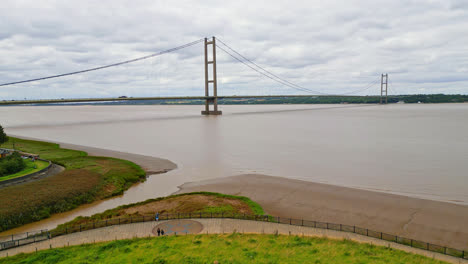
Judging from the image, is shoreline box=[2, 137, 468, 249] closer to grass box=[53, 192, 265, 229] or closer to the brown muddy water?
grass box=[53, 192, 265, 229]

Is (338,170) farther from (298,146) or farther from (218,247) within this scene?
(218,247)

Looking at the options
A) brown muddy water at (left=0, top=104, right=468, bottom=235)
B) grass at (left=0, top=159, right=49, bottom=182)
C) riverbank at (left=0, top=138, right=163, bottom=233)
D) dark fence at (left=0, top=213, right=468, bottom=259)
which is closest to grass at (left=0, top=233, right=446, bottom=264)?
dark fence at (left=0, top=213, right=468, bottom=259)

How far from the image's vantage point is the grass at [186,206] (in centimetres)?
1625

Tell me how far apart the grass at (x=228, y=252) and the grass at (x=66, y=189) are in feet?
19.3

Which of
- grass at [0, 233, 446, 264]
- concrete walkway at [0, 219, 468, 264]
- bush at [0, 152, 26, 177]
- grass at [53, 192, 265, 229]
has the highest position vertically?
bush at [0, 152, 26, 177]

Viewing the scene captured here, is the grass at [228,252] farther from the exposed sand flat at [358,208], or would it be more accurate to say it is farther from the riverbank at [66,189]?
the riverbank at [66,189]

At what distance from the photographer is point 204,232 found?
13.5m

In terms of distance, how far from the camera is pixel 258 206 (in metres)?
17.8

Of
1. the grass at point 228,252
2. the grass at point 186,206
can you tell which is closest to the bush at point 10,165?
the grass at point 186,206

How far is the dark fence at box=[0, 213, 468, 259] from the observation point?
1202cm

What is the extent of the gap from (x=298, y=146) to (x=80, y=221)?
100 ft

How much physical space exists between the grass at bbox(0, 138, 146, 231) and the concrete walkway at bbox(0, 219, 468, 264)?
4.51 m

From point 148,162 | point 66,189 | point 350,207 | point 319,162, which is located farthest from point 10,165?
point 319,162

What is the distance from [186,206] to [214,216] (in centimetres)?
271
